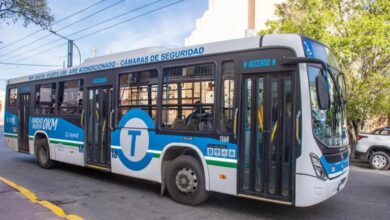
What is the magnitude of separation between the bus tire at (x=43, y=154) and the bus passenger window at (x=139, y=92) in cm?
391

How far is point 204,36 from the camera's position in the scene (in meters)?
36.8

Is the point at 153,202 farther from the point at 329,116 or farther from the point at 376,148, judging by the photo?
the point at 376,148

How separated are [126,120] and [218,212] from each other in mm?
2950

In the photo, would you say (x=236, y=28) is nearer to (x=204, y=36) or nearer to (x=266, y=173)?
(x=204, y=36)

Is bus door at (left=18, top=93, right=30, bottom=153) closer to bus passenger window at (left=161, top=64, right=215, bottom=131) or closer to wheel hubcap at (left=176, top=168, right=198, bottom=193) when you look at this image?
bus passenger window at (left=161, top=64, right=215, bottom=131)

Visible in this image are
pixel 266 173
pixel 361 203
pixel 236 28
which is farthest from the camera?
pixel 236 28

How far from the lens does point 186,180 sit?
725 centimetres

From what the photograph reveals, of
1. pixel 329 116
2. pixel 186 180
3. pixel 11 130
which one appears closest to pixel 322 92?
pixel 329 116

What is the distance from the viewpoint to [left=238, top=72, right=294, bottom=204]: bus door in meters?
5.99

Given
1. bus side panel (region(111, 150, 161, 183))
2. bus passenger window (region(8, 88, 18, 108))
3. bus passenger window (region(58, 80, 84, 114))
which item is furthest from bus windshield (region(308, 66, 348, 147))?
bus passenger window (region(8, 88, 18, 108))

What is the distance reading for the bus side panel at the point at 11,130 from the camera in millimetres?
13172

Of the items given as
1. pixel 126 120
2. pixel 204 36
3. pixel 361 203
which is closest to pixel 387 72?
pixel 361 203

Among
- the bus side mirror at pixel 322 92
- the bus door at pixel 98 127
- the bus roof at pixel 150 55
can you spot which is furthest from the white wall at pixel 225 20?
the bus side mirror at pixel 322 92

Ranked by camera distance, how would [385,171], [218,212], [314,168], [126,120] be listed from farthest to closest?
[385,171], [126,120], [218,212], [314,168]
